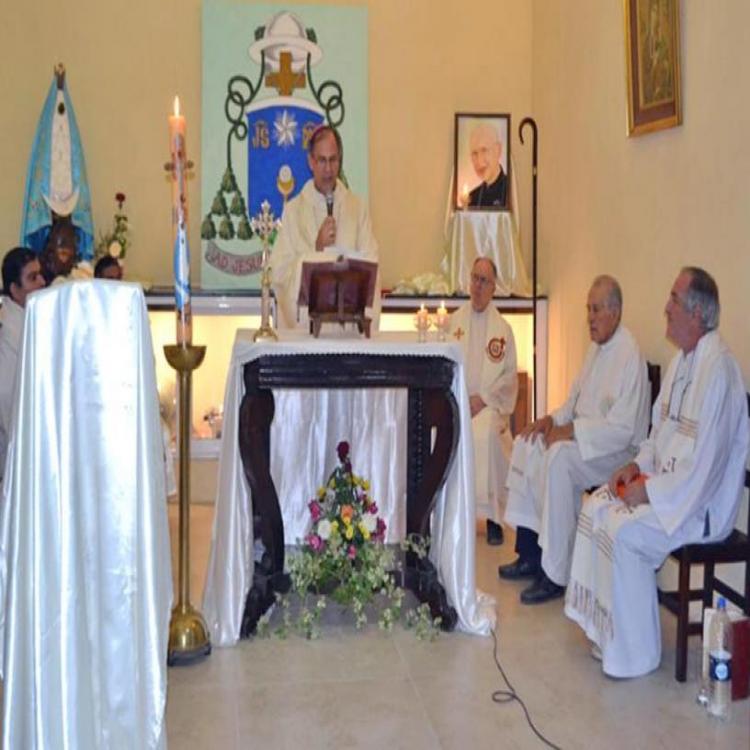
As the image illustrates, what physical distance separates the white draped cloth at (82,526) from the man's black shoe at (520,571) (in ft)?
9.89

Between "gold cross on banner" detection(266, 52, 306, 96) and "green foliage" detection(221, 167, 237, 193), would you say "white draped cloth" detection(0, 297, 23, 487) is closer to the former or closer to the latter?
"green foliage" detection(221, 167, 237, 193)

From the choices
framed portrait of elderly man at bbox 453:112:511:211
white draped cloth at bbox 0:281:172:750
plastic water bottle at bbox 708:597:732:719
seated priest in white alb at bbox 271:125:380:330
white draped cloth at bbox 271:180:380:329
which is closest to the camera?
white draped cloth at bbox 0:281:172:750

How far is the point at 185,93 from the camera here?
7195 mm

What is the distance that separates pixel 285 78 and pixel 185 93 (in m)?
0.68

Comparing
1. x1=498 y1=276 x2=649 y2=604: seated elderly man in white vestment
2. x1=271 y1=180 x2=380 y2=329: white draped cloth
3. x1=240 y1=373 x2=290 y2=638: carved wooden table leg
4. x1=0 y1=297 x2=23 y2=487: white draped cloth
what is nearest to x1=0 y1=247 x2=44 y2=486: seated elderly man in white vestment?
x1=0 y1=297 x2=23 y2=487: white draped cloth

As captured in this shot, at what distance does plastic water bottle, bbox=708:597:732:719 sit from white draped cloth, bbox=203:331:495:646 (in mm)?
975

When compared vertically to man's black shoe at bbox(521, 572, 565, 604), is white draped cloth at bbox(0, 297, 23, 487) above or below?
above

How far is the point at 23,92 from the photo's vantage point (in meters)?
7.03

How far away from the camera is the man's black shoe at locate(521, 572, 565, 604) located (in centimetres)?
472

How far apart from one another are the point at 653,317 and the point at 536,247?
2.10m

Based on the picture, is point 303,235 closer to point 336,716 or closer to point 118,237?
point 118,237

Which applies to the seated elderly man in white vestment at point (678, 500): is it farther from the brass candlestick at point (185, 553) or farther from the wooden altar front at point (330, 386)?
the brass candlestick at point (185, 553)

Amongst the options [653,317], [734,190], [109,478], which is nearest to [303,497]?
[653,317]

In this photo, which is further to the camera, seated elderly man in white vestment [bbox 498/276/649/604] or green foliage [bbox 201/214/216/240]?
green foliage [bbox 201/214/216/240]
